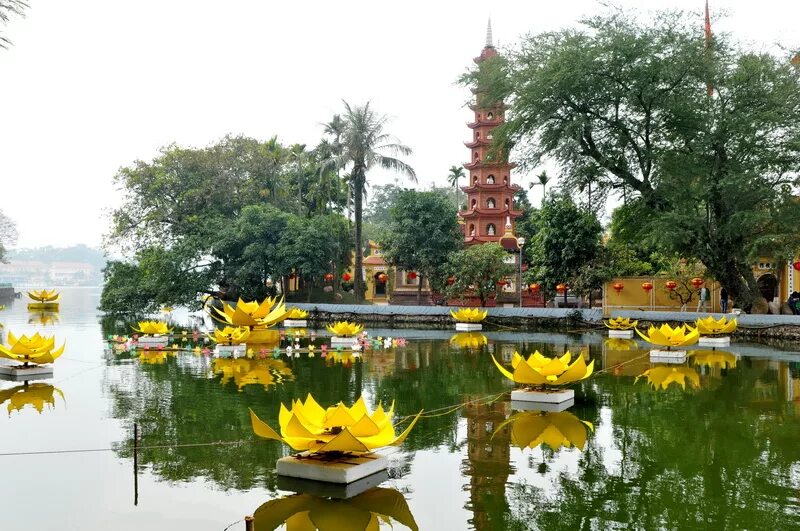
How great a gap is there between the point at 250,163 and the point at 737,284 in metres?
24.2

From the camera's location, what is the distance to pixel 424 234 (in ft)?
120

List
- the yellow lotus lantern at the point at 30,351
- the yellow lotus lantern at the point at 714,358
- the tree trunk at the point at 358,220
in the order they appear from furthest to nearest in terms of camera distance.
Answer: the tree trunk at the point at 358,220
the yellow lotus lantern at the point at 714,358
the yellow lotus lantern at the point at 30,351

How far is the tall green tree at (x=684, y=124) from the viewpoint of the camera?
24594 mm

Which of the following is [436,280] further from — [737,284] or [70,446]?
[70,446]

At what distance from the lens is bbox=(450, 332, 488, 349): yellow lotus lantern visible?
70.3ft

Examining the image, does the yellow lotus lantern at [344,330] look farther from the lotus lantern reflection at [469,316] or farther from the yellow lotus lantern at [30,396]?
the yellow lotus lantern at [30,396]

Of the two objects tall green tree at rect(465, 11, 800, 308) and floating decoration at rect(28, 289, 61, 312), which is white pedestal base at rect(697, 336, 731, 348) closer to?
tall green tree at rect(465, 11, 800, 308)

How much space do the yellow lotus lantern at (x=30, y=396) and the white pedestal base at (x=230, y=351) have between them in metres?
5.32

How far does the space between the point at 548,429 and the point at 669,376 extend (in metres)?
6.08

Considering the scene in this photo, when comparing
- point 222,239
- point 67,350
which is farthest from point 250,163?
point 67,350

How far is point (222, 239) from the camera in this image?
34.8 metres

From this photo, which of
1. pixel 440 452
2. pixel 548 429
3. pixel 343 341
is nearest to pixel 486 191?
pixel 343 341

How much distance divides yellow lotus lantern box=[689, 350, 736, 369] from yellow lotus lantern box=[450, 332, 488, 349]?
5.71 metres

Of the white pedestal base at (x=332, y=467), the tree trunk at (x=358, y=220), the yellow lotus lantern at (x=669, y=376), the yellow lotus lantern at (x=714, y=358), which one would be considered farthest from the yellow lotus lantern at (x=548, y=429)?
the tree trunk at (x=358, y=220)
